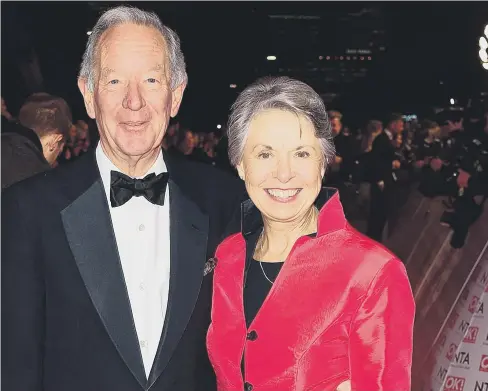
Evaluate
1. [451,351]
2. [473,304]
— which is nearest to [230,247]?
[473,304]

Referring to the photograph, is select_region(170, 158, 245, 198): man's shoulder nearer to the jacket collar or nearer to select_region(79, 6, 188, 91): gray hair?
the jacket collar

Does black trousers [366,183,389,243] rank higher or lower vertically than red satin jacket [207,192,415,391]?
lower

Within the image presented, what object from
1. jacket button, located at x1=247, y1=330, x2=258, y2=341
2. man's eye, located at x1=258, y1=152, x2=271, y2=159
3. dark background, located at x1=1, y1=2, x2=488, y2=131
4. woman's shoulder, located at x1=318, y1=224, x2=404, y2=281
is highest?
man's eye, located at x1=258, y1=152, x2=271, y2=159

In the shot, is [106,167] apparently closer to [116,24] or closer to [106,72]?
[106,72]

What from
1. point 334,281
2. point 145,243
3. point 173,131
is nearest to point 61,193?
point 145,243

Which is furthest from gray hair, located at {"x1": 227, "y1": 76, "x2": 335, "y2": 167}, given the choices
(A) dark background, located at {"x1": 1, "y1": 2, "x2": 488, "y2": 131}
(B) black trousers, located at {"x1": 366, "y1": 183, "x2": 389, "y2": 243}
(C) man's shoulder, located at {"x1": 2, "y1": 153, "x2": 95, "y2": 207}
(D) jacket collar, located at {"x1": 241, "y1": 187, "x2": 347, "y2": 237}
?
(A) dark background, located at {"x1": 1, "y1": 2, "x2": 488, "y2": 131}

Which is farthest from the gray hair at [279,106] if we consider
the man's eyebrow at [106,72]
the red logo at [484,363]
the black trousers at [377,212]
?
the black trousers at [377,212]

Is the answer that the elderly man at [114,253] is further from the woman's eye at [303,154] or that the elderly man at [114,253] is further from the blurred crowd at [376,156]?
the woman's eye at [303,154]

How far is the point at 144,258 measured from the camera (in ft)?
9.26

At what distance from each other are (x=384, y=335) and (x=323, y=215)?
46cm

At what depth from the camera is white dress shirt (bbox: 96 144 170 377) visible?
277 centimetres

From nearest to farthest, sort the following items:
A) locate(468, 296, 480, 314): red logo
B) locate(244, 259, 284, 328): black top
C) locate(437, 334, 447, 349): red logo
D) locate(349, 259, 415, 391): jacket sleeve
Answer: locate(349, 259, 415, 391): jacket sleeve → locate(244, 259, 284, 328): black top → locate(468, 296, 480, 314): red logo → locate(437, 334, 447, 349): red logo

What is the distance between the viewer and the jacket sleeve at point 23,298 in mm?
2709

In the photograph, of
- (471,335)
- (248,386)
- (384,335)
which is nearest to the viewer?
(384,335)
